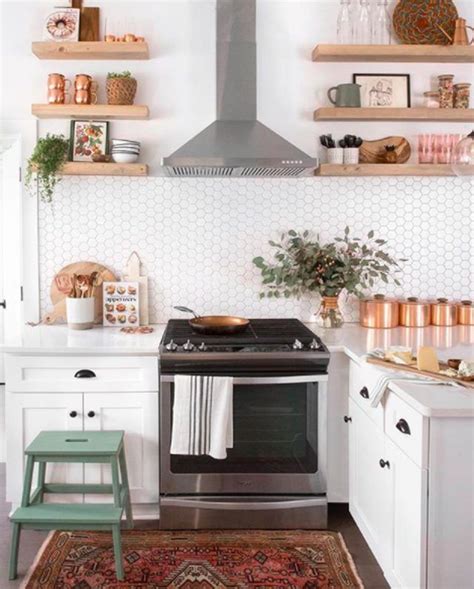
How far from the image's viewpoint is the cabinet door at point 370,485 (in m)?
2.58

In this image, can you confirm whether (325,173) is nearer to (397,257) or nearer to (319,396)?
(397,257)

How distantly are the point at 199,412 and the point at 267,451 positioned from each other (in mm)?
403

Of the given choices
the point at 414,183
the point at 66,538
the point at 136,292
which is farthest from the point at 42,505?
the point at 414,183

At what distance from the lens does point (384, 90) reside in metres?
3.88

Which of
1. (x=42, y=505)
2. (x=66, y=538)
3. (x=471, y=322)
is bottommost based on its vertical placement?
(x=66, y=538)

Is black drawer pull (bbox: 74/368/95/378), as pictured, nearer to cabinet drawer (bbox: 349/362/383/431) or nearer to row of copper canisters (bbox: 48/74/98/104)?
cabinet drawer (bbox: 349/362/383/431)

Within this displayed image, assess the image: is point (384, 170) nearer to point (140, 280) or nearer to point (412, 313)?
point (412, 313)

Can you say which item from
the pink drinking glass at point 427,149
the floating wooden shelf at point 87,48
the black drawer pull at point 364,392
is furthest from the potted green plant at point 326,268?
the floating wooden shelf at point 87,48

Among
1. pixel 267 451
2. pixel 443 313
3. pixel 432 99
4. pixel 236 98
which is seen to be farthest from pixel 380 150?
pixel 267 451

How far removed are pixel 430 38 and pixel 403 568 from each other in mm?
2884

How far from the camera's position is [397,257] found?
3980 mm

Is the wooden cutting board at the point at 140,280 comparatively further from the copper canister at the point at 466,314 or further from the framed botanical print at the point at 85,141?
the copper canister at the point at 466,314

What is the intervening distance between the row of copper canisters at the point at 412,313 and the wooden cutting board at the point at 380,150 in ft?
2.62

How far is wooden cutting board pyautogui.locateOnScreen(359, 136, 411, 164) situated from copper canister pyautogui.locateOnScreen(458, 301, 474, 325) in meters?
0.91
